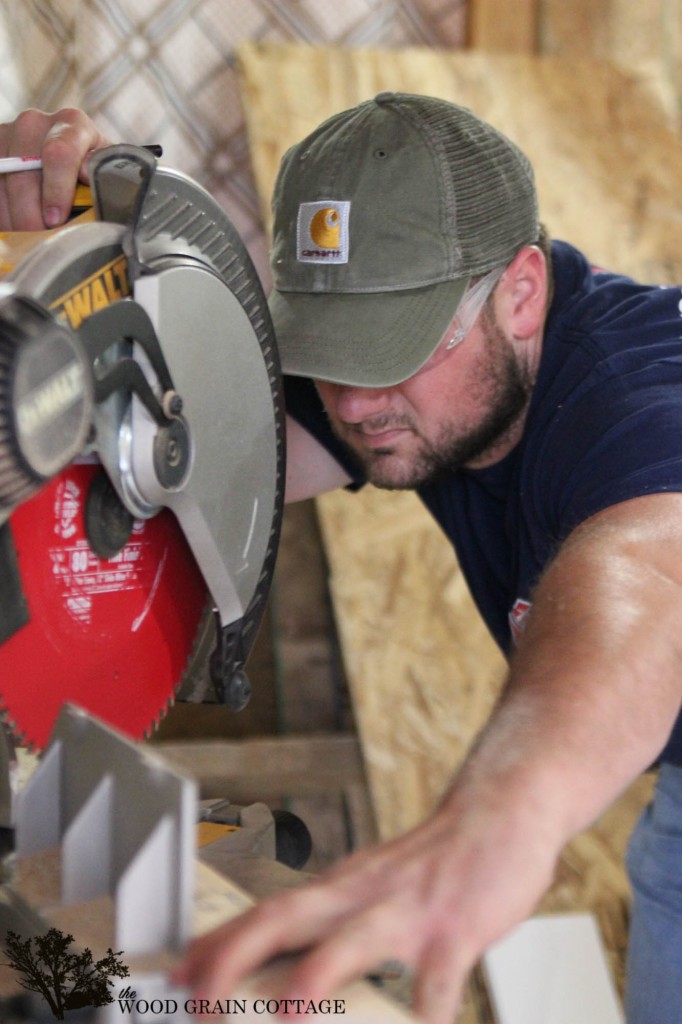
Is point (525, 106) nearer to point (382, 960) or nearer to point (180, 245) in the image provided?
point (180, 245)

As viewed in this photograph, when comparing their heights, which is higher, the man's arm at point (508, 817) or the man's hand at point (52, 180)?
the man's hand at point (52, 180)

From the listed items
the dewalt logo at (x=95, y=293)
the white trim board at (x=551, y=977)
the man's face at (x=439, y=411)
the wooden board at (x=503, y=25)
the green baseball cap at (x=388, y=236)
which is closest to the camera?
the dewalt logo at (x=95, y=293)

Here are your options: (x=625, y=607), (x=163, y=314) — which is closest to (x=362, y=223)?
(x=163, y=314)

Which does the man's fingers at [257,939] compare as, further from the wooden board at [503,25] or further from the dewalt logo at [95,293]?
the wooden board at [503,25]

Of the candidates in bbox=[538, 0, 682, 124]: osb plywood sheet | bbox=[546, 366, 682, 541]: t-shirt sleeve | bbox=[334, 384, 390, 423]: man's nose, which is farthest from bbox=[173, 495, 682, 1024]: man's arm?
bbox=[538, 0, 682, 124]: osb plywood sheet

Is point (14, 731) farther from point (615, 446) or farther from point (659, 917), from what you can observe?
point (659, 917)

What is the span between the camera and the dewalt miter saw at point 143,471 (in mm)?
907

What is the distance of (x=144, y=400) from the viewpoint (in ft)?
3.05

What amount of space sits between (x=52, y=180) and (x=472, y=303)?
529 mm

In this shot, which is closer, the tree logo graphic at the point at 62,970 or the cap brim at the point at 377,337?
the tree logo graphic at the point at 62,970

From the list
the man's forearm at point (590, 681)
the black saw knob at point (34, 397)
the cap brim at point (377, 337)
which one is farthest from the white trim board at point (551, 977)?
the black saw knob at point (34, 397)

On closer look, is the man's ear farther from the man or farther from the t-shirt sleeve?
the t-shirt sleeve

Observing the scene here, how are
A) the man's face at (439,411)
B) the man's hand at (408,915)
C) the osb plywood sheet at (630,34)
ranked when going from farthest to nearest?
1. the osb plywood sheet at (630,34)
2. the man's face at (439,411)
3. the man's hand at (408,915)

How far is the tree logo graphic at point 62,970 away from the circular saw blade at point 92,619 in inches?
8.4
